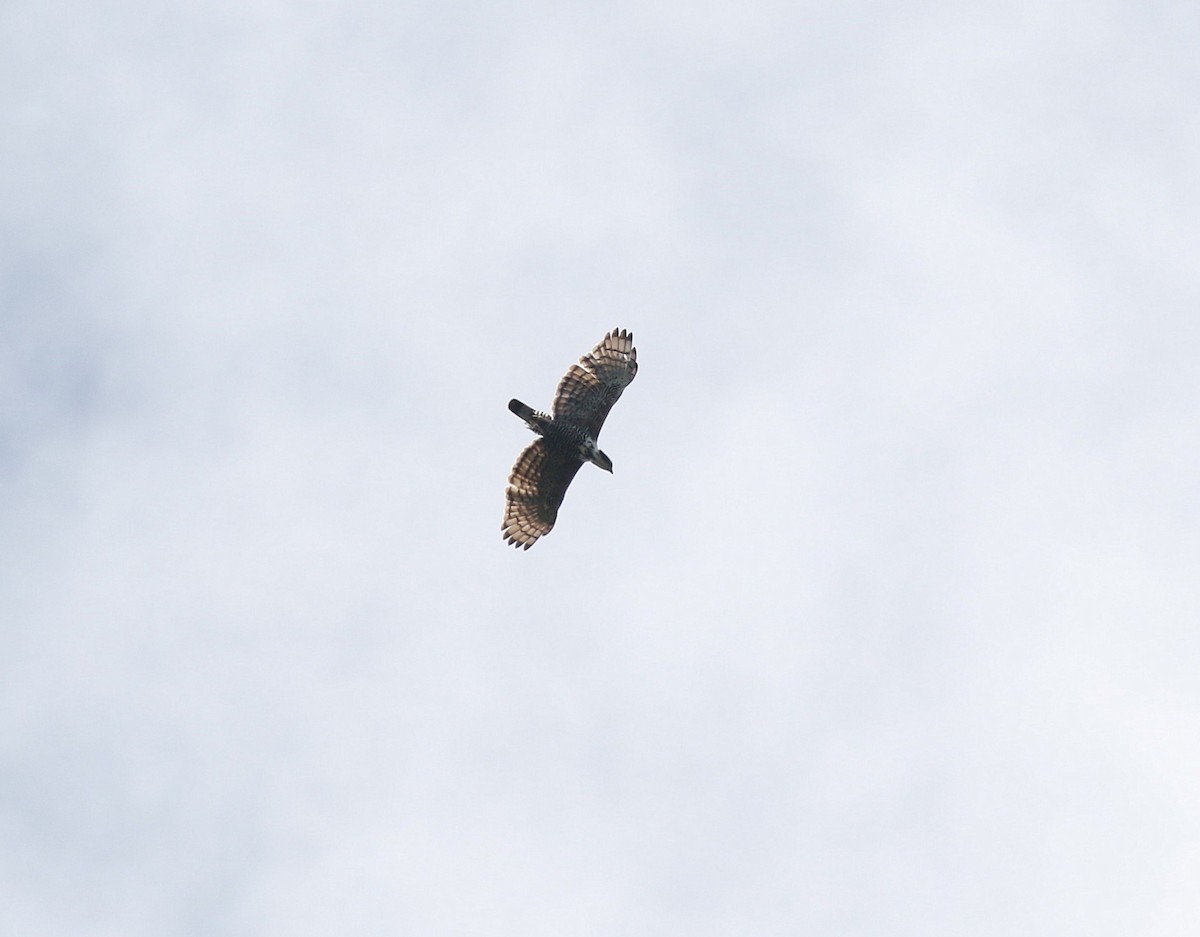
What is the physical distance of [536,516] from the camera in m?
40.7

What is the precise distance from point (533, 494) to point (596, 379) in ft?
10.4

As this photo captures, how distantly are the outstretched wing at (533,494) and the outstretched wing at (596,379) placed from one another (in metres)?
1.35

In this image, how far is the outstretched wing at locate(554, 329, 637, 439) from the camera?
39.5 m

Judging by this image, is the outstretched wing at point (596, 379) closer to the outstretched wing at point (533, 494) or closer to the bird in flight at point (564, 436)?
the bird in flight at point (564, 436)

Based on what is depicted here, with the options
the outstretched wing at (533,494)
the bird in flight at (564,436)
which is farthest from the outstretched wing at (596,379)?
the outstretched wing at (533,494)

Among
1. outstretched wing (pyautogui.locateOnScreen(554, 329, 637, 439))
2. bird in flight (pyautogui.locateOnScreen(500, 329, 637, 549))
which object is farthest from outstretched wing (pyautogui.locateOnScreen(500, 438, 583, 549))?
outstretched wing (pyautogui.locateOnScreen(554, 329, 637, 439))

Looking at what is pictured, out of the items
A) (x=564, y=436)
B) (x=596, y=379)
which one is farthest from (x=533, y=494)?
(x=596, y=379)

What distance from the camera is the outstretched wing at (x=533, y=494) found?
40406 millimetres

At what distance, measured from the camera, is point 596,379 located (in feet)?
129

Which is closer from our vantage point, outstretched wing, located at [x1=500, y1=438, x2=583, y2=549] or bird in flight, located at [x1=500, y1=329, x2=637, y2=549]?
bird in flight, located at [x1=500, y1=329, x2=637, y2=549]

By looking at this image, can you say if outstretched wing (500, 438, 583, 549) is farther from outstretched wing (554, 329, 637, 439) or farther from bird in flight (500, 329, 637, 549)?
outstretched wing (554, 329, 637, 439)

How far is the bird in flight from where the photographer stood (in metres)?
39.5

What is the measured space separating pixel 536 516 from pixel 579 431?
7.84 feet

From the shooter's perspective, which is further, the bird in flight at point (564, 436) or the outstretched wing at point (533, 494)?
the outstretched wing at point (533, 494)
